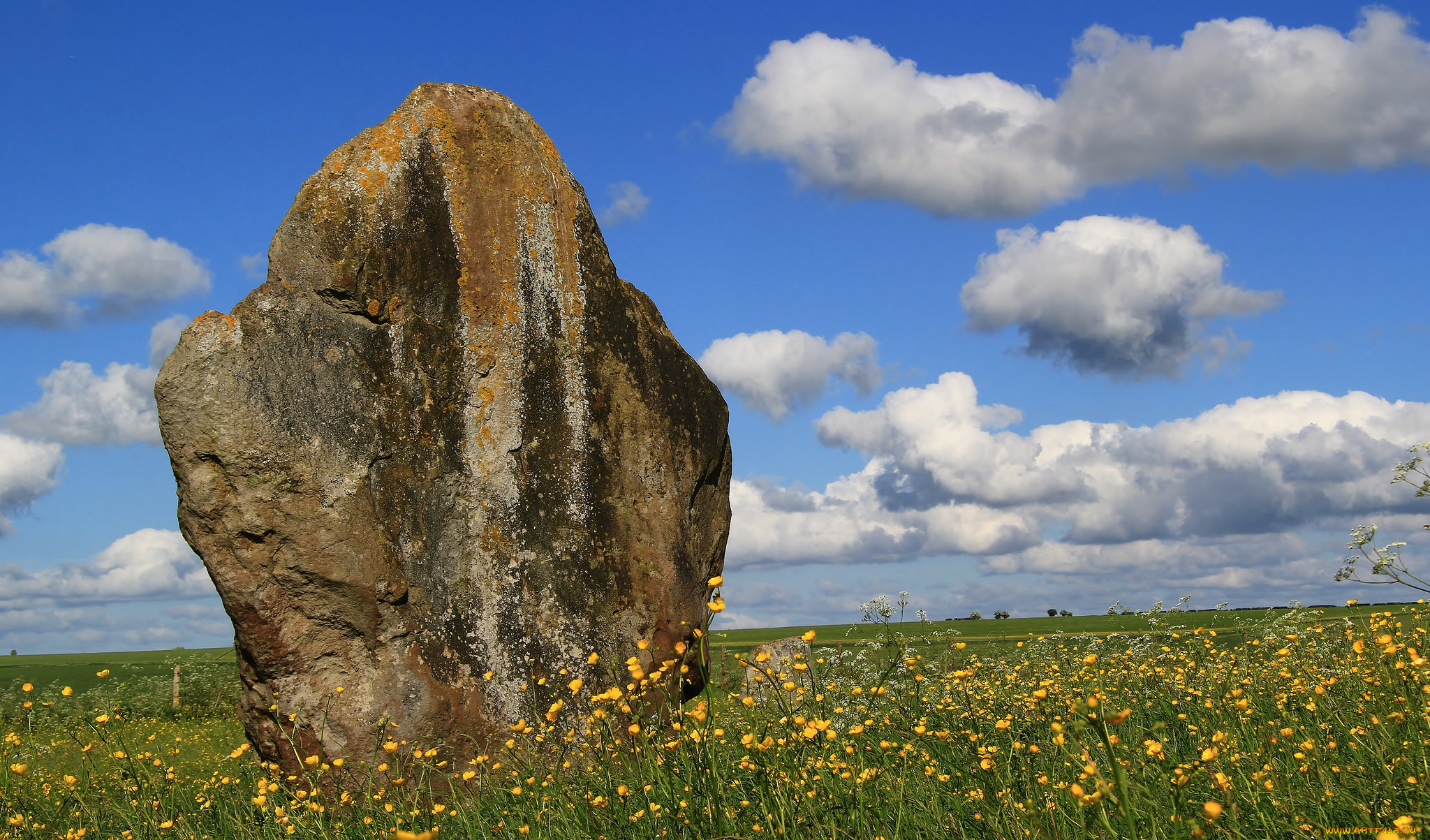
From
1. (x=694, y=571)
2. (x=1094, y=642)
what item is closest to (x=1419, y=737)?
(x=1094, y=642)

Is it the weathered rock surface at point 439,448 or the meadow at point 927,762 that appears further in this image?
the weathered rock surface at point 439,448

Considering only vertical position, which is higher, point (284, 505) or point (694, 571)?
point (284, 505)

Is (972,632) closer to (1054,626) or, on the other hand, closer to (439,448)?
(1054,626)

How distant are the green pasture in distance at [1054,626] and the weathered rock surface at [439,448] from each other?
5.81ft

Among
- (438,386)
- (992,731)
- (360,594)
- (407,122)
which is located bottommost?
(992,731)

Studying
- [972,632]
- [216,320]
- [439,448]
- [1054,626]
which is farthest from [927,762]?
[1054,626]

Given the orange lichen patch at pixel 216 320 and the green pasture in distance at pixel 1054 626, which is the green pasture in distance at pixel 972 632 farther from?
the orange lichen patch at pixel 216 320

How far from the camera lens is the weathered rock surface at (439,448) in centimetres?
712

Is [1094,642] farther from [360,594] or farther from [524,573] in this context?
[360,594]

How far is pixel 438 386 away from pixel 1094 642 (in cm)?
592

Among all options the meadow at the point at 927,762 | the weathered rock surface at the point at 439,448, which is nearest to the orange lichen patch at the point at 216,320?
the weathered rock surface at the point at 439,448

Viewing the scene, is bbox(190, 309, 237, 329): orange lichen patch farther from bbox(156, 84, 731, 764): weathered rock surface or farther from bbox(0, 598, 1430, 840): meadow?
bbox(0, 598, 1430, 840): meadow

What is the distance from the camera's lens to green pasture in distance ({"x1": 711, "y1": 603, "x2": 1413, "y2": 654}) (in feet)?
27.2

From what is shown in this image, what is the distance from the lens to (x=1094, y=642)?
862 centimetres
